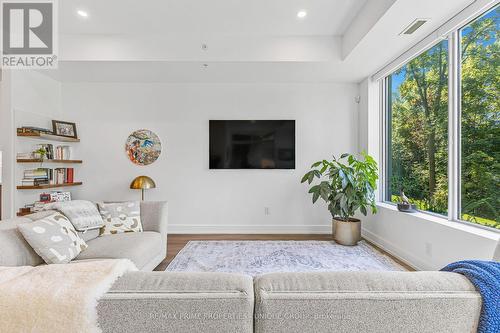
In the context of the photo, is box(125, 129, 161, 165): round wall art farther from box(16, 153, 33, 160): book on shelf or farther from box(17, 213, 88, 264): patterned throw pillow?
box(17, 213, 88, 264): patterned throw pillow

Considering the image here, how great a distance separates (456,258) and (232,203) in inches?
118

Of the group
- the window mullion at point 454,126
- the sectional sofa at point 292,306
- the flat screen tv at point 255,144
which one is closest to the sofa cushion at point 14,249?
the sectional sofa at point 292,306

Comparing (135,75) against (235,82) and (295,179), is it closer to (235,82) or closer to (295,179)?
(235,82)

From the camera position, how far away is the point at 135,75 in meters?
3.91

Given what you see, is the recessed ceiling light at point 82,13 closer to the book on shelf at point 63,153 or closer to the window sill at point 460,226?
the book on shelf at point 63,153

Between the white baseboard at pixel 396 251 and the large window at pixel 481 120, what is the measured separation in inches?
28.1

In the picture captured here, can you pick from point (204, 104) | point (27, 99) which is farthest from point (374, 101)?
point (27, 99)

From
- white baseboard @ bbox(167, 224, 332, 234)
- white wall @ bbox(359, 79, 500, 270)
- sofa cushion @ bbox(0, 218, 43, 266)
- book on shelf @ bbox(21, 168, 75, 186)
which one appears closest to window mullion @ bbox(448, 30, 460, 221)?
white wall @ bbox(359, 79, 500, 270)

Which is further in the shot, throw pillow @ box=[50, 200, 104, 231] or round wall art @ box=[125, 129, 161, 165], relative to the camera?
round wall art @ box=[125, 129, 161, 165]

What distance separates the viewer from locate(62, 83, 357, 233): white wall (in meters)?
4.26

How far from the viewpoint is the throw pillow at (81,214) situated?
2301mm

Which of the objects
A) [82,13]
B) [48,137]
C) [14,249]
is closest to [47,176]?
[48,137]

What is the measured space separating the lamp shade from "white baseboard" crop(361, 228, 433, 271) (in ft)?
11.6

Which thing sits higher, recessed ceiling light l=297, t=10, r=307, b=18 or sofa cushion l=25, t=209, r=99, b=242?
recessed ceiling light l=297, t=10, r=307, b=18
